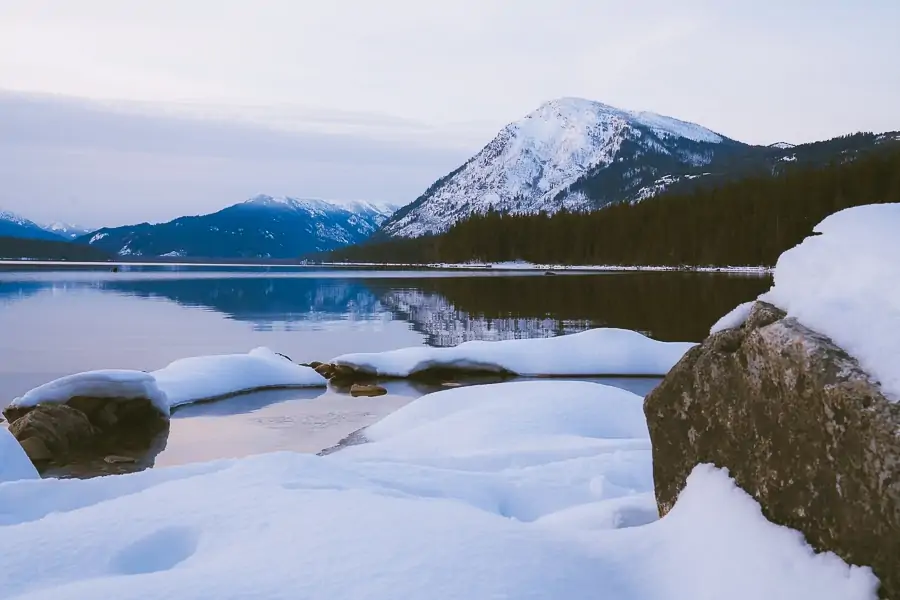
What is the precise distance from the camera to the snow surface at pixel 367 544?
329 cm

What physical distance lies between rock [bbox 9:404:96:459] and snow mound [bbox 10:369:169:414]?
66 cm

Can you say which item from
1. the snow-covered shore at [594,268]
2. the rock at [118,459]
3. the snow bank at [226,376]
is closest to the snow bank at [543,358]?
the snow bank at [226,376]

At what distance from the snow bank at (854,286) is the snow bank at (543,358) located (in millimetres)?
16072

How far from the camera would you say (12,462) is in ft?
25.4

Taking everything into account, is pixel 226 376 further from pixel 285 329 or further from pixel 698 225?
pixel 698 225

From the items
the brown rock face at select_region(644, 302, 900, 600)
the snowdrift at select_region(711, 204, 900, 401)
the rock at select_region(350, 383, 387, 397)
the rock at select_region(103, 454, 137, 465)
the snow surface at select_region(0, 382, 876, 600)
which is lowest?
the rock at select_region(350, 383, 387, 397)

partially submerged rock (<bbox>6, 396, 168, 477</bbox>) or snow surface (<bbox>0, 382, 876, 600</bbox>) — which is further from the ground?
snow surface (<bbox>0, 382, 876, 600</bbox>)

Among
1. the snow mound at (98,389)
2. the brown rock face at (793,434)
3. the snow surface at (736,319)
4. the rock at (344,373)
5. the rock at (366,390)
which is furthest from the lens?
the rock at (344,373)

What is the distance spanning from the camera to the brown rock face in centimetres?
314

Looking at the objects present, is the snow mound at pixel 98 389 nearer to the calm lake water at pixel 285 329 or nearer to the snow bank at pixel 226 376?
the calm lake water at pixel 285 329

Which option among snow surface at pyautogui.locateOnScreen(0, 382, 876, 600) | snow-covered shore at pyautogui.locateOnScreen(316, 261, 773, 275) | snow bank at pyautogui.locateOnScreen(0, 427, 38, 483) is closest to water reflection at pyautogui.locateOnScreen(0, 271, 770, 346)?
snow bank at pyautogui.locateOnScreen(0, 427, 38, 483)

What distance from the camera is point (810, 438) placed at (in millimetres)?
3566

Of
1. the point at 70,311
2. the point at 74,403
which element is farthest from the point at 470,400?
the point at 70,311

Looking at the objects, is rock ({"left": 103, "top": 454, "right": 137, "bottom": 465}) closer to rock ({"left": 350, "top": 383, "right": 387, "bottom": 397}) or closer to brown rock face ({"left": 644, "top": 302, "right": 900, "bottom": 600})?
rock ({"left": 350, "top": 383, "right": 387, "bottom": 397})
